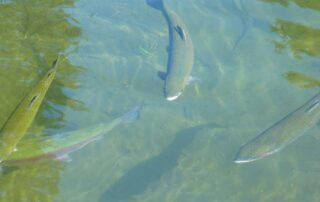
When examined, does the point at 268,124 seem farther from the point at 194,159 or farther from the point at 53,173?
the point at 53,173

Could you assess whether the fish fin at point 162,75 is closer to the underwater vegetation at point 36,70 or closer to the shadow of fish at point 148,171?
the shadow of fish at point 148,171

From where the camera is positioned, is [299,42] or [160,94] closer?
[160,94]

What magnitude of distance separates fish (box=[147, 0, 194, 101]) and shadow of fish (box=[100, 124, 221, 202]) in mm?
494

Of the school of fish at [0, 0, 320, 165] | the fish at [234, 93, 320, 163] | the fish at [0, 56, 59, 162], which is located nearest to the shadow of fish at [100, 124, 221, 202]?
the school of fish at [0, 0, 320, 165]

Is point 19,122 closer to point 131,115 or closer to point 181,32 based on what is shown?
point 131,115

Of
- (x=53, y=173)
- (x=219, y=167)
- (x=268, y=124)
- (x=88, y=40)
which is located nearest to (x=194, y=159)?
(x=219, y=167)

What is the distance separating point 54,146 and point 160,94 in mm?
1782

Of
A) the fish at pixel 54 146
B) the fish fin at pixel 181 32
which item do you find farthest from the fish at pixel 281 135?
the fish fin at pixel 181 32

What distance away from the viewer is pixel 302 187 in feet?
16.7

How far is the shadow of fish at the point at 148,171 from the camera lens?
4.96m

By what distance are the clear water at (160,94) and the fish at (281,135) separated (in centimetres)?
53

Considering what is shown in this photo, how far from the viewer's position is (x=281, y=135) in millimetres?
4836

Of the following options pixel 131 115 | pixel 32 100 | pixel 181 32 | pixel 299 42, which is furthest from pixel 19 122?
pixel 299 42

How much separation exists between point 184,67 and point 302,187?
1970 mm
